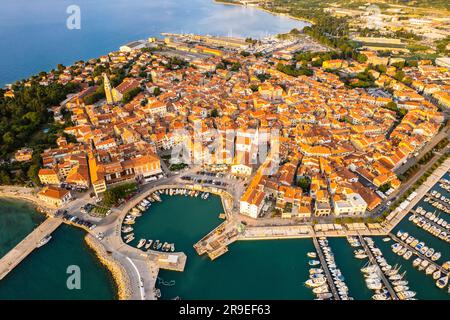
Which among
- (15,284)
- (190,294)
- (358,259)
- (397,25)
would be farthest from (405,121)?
(397,25)

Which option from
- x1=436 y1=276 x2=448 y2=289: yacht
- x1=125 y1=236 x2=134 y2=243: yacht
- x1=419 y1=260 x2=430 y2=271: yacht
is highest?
x1=125 y1=236 x2=134 y2=243: yacht

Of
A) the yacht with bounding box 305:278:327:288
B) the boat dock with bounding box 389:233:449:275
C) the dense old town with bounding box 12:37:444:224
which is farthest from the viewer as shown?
the dense old town with bounding box 12:37:444:224

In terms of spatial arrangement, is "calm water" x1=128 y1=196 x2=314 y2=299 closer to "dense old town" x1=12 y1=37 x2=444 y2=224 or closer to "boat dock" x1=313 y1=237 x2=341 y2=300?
"boat dock" x1=313 y1=237 x2=341 y2=300

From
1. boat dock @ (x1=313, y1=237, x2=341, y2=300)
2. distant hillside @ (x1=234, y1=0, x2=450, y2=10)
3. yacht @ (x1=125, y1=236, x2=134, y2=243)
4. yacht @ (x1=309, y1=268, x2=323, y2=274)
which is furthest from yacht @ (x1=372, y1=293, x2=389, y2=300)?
distant hillside @ (x1=234, y1=0, x2=450, y2=10)

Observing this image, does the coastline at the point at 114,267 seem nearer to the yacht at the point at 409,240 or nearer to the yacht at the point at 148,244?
the yacht at the point at 148,244

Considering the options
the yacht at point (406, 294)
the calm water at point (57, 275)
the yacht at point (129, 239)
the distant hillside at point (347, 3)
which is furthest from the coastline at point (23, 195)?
the distant hillside at point (347, 3)

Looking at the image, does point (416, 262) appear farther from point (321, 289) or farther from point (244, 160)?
point (244, 160)

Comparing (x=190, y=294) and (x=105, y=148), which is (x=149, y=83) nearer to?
(x=105, y=148)

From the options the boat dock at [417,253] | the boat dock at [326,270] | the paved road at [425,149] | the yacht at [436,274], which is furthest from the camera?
the paved road at [425,149]
